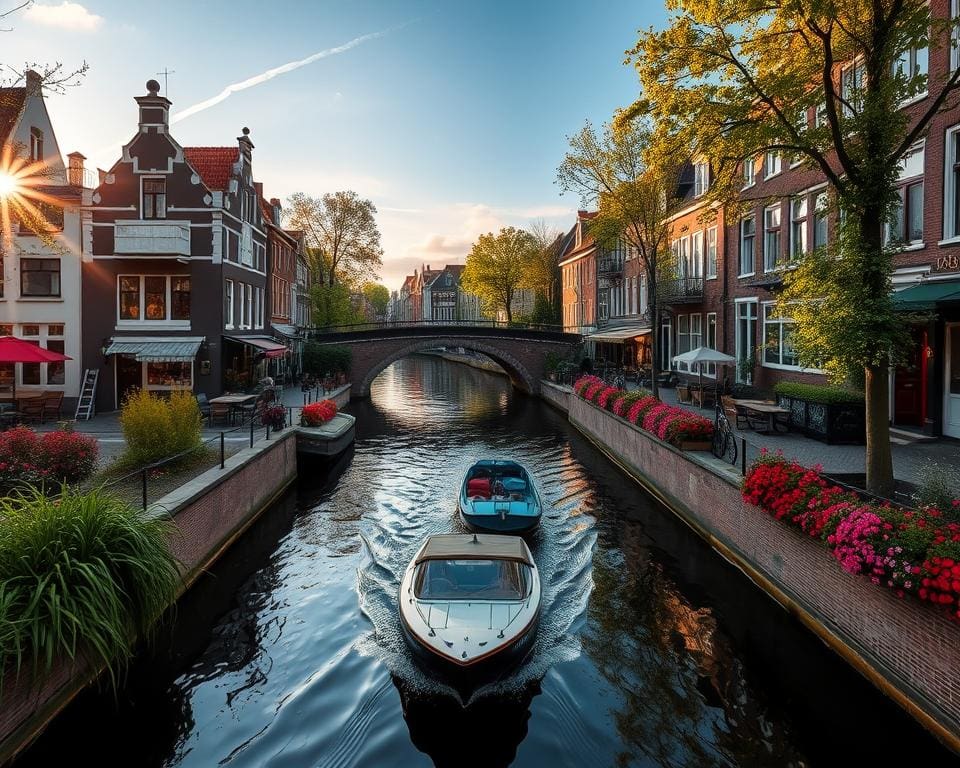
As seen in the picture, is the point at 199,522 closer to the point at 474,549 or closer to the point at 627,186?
the point at 474,549

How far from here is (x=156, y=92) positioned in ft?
83.6

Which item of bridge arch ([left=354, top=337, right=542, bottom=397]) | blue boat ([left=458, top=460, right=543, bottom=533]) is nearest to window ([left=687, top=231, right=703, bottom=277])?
bridge arch ([left=354, top=337, right=542, bottom=397])

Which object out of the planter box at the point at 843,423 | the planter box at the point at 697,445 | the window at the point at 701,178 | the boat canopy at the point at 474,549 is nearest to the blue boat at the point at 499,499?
the boat canopy at the point at 474,549

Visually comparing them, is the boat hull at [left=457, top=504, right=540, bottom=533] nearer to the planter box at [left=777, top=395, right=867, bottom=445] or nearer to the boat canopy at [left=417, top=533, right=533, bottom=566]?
the boat canopy at [left=417, top=533, right=533, bottom=566]

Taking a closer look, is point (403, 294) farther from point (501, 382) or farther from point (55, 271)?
point (55, 271)

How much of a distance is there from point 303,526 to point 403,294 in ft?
609

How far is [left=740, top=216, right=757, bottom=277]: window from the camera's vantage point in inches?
985

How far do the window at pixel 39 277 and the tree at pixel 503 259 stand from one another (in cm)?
4645

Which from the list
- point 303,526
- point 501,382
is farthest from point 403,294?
point 303,526

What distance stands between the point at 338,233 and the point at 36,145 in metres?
28.1

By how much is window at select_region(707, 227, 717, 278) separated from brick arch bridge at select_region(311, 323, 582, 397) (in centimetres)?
1496

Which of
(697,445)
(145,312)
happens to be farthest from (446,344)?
(697,445)

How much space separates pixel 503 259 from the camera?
68188 mm

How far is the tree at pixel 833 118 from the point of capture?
31.7 ft
